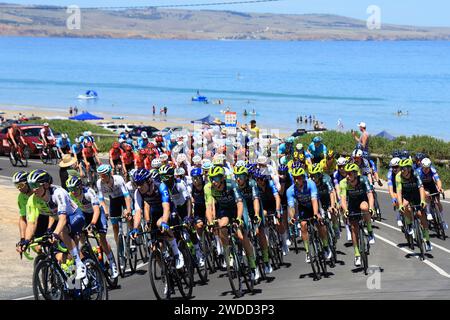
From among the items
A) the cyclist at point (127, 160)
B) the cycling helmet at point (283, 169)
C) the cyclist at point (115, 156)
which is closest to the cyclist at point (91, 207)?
the cycling helmet at point (283, 169)

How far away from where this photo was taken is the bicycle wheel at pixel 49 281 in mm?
11648

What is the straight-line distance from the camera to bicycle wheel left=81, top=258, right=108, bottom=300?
12375 millimetres

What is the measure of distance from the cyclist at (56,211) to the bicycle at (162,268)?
3.77 feet

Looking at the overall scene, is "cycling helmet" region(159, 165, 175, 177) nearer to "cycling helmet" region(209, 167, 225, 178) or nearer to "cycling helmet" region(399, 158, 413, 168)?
"cycling helmet" region(209, 167, 225, 178)

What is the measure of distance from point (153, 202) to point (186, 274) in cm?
122

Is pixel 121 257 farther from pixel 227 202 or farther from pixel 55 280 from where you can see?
pixel 55 280

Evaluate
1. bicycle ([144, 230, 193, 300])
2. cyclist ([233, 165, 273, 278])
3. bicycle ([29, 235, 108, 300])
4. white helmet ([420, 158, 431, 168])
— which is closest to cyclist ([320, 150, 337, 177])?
white helmet ([420, 158, 431, 168])

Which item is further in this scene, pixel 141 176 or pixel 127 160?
pixel 127 160

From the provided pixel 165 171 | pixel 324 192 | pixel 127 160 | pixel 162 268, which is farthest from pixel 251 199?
pixel 127 160

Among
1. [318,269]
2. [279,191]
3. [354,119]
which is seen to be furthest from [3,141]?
[354,119]

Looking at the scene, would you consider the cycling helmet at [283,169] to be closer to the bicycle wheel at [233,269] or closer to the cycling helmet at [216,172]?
the cycling helmet at [216,172]

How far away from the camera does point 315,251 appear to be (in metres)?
15.9

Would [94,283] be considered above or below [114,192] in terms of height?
below

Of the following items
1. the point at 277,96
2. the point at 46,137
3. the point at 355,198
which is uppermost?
the point at 355,198
